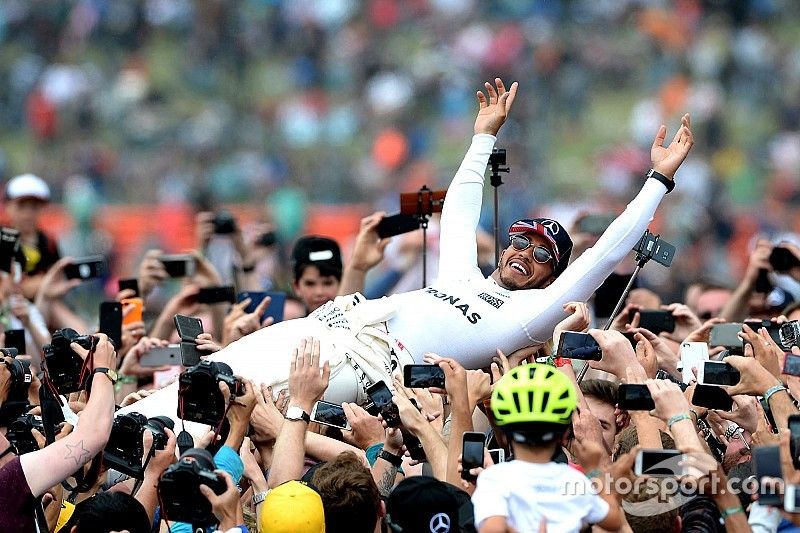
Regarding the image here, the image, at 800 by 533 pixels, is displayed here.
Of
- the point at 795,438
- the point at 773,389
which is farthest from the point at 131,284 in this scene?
the point at 795,438

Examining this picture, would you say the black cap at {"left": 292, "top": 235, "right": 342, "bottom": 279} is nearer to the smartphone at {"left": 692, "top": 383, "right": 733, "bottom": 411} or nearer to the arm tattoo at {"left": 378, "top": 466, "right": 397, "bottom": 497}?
the arm tattoo at {"left": 378, "top": 466, "right": 397, "bottom": 497}

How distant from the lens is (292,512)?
16.6ft

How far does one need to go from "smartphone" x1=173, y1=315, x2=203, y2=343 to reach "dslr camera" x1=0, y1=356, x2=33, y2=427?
2.21 feet

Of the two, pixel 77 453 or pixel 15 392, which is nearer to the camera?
pixel 77 453

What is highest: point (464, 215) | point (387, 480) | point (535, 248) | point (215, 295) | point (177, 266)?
point (464, 215)

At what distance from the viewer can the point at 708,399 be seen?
5.67 meters

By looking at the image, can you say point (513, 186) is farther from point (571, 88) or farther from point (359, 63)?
point (359, 63)

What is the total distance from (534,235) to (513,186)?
8.98 meters

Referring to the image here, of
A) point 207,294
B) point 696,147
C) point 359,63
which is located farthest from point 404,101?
point 207,294

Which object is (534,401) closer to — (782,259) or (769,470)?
(769,470)

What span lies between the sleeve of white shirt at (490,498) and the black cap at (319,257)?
452 centimetres

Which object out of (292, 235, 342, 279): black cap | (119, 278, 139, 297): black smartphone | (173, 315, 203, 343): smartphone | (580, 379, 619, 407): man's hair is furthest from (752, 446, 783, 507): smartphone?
(119, 278, 139, 297): black smartphone

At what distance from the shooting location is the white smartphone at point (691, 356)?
22.6 feet

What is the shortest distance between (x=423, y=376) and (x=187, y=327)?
4.29 feet
